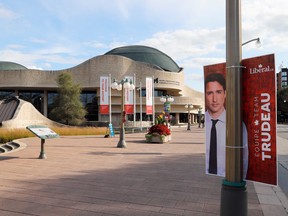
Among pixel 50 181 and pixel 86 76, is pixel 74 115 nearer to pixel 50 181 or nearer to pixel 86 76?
pixel 86 76

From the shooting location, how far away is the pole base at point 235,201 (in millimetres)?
3592

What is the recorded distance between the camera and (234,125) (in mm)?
3637

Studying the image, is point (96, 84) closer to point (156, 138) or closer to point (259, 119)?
point (156, 138)

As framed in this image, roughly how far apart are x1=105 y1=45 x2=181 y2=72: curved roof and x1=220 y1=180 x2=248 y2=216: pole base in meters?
85.7

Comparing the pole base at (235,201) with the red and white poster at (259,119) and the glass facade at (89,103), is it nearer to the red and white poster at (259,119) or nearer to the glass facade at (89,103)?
the red and white poster at (259,119)

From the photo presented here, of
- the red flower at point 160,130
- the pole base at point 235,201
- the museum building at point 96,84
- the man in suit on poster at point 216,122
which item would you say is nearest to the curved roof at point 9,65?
the museum building at point 96,84

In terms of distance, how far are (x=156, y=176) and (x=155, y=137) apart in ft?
35.0

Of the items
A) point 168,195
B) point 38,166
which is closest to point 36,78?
point 38,166

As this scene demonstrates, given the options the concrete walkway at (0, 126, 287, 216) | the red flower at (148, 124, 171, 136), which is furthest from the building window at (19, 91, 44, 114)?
the concrete walkway at (0, 126, 287, 216)

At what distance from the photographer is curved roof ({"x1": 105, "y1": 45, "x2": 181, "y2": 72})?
8966cm

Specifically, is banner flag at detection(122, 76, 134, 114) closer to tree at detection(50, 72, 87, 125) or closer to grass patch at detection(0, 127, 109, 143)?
grass patch at detection(0, 127, 109, 143)

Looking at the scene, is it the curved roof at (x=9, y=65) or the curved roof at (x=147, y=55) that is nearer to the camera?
the curved roof at (x=9, y=65)

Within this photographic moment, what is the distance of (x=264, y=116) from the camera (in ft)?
11.9

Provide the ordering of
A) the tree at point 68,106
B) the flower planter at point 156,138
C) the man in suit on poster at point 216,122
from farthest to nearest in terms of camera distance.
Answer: the tree at point 68,106 → the flower planter at point 156,138 → the man in suit on poster at point 216,122
